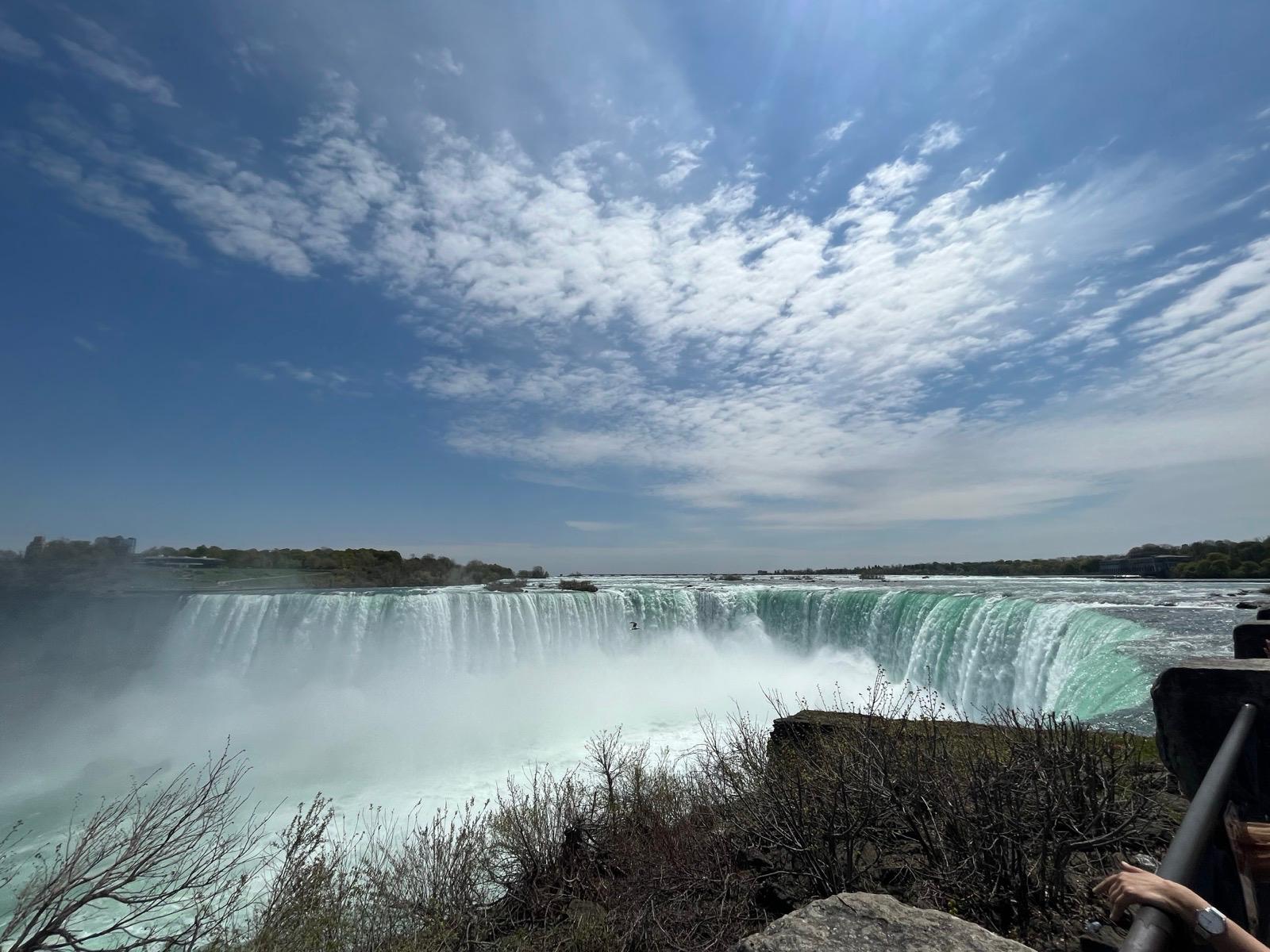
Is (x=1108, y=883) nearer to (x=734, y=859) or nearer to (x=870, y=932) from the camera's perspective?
(x=870, y=932)

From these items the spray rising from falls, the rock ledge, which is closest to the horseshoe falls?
the spray rising from falls

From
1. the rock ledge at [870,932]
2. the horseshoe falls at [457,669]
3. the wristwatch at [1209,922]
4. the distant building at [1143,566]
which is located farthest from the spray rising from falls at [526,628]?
the distant building at [1143,566]

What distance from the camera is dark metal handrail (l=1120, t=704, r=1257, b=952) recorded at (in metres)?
0.88

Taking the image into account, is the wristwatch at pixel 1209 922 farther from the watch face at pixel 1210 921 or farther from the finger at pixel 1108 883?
the finger at pixel 1108 883

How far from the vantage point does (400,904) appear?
5.70m

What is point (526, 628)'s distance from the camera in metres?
24.6

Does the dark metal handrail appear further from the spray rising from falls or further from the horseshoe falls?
the spray rising from falls

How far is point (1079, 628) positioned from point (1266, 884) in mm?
17545

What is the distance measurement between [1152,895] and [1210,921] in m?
0.07

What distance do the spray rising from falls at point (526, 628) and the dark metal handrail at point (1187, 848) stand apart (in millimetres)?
19676

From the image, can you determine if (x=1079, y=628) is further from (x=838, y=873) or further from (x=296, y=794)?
(x=296, y=794)

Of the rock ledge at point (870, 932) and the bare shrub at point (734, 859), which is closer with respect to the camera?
the rock ledge at point (870, 932)

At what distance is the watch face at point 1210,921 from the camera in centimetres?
94

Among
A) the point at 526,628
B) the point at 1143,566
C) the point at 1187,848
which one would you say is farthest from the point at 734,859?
the point at 1143,566
